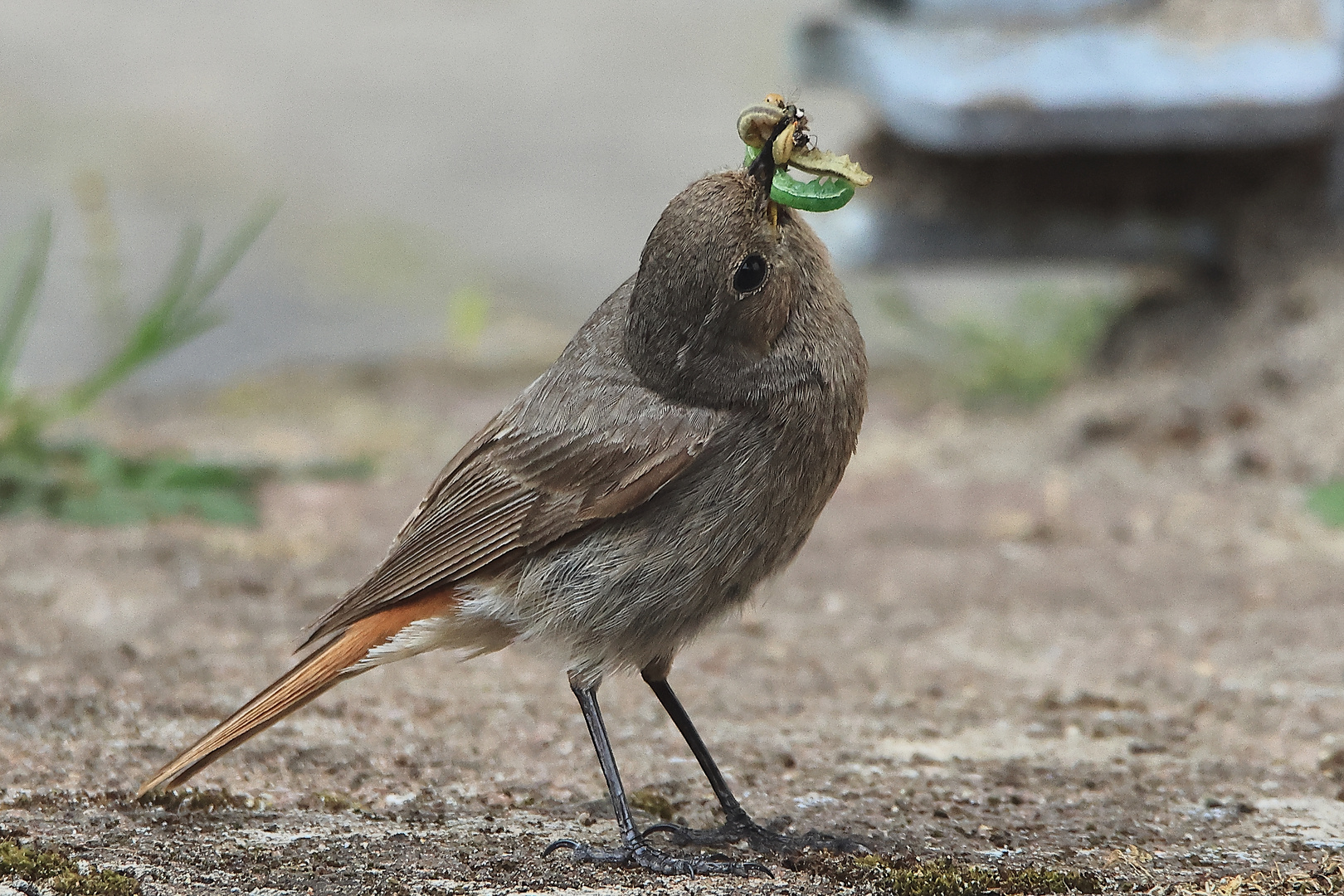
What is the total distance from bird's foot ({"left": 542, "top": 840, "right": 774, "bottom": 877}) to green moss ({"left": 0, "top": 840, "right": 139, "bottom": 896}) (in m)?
0.82

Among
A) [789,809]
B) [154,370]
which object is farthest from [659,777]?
[154,370]

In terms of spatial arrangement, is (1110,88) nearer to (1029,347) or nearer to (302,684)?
(1029,347)

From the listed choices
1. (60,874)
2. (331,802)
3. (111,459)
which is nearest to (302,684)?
(331,802)

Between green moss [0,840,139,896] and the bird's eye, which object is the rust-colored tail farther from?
the bird's eye

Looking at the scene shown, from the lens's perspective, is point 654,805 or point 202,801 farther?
point 654,805

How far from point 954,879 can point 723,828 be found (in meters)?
0.61

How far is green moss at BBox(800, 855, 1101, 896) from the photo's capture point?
3.04 metres

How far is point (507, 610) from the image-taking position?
3566 millimetres

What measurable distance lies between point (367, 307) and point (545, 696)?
20.9ft

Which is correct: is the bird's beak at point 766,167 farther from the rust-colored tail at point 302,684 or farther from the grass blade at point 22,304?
the grass blade at point 22,304

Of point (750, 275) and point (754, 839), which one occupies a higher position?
point (750, 275)

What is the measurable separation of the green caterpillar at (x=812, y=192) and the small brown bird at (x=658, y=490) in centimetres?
6

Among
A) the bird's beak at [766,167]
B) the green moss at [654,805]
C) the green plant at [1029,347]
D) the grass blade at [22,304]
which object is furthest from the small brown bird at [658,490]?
the green plant at [1029,347]

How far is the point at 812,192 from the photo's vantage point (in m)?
3.23
